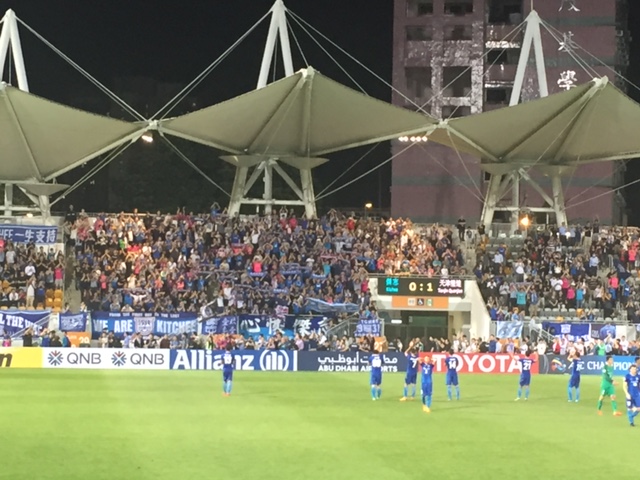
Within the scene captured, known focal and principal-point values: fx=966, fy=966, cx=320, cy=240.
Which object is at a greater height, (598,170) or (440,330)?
(598,170)

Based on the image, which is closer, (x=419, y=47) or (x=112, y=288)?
(x=112, y=288)

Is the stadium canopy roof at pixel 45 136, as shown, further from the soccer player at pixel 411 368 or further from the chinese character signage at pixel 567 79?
the chinese character signage at pixel 567 79

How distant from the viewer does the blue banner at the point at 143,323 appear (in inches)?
1585

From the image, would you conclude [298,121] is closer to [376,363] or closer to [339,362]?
[339,362]

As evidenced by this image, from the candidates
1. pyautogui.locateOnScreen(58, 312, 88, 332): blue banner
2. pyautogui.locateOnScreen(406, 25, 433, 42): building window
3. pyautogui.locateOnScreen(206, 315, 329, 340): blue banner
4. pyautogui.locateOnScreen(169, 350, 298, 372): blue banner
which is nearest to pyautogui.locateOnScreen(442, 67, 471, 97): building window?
pyautogui.locateOnScreen(406, 25, 433, 42): building window

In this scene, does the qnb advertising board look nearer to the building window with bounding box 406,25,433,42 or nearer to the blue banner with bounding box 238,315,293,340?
the blue banner with bounding box 238,315,293,340

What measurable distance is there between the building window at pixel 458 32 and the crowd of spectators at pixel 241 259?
27.6 meters

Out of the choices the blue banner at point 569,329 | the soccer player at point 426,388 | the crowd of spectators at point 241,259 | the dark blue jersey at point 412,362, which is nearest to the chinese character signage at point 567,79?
the crowd of spectators at point 241,259

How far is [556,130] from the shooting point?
46062mm

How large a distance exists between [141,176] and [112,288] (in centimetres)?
3553

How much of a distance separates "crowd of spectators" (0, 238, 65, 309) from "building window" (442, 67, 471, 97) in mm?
39392

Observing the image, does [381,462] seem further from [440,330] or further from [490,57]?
[490,57]

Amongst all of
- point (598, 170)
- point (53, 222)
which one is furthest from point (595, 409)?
point (598, 170)

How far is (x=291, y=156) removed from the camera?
4947cm
